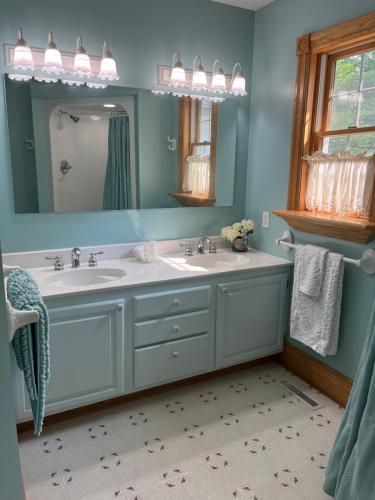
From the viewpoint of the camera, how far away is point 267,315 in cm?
257

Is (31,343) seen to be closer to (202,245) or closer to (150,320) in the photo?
(150,320)

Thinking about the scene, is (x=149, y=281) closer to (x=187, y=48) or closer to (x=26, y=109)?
(x=26, y=109)

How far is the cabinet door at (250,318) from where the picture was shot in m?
2.39

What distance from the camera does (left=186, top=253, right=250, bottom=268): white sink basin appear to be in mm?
2660

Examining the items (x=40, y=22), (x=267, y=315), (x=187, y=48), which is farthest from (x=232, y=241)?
(x=40, y=22)

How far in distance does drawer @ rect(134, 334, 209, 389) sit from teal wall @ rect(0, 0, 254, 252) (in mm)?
771

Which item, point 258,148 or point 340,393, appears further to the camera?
point 258,148

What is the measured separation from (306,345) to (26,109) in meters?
2.21

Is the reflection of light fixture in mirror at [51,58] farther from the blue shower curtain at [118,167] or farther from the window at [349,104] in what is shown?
the window at [349,104]

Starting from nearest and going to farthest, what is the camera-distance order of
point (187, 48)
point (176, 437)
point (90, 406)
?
point (176, 437)
point (90, 406)
point (187, 48)

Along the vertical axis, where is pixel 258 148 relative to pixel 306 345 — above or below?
above

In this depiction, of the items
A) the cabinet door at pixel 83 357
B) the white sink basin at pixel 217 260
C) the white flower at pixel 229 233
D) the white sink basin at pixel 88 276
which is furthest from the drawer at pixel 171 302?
the white flower at pixel 229 233

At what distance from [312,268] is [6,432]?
70.2 inches

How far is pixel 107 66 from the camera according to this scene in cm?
215
